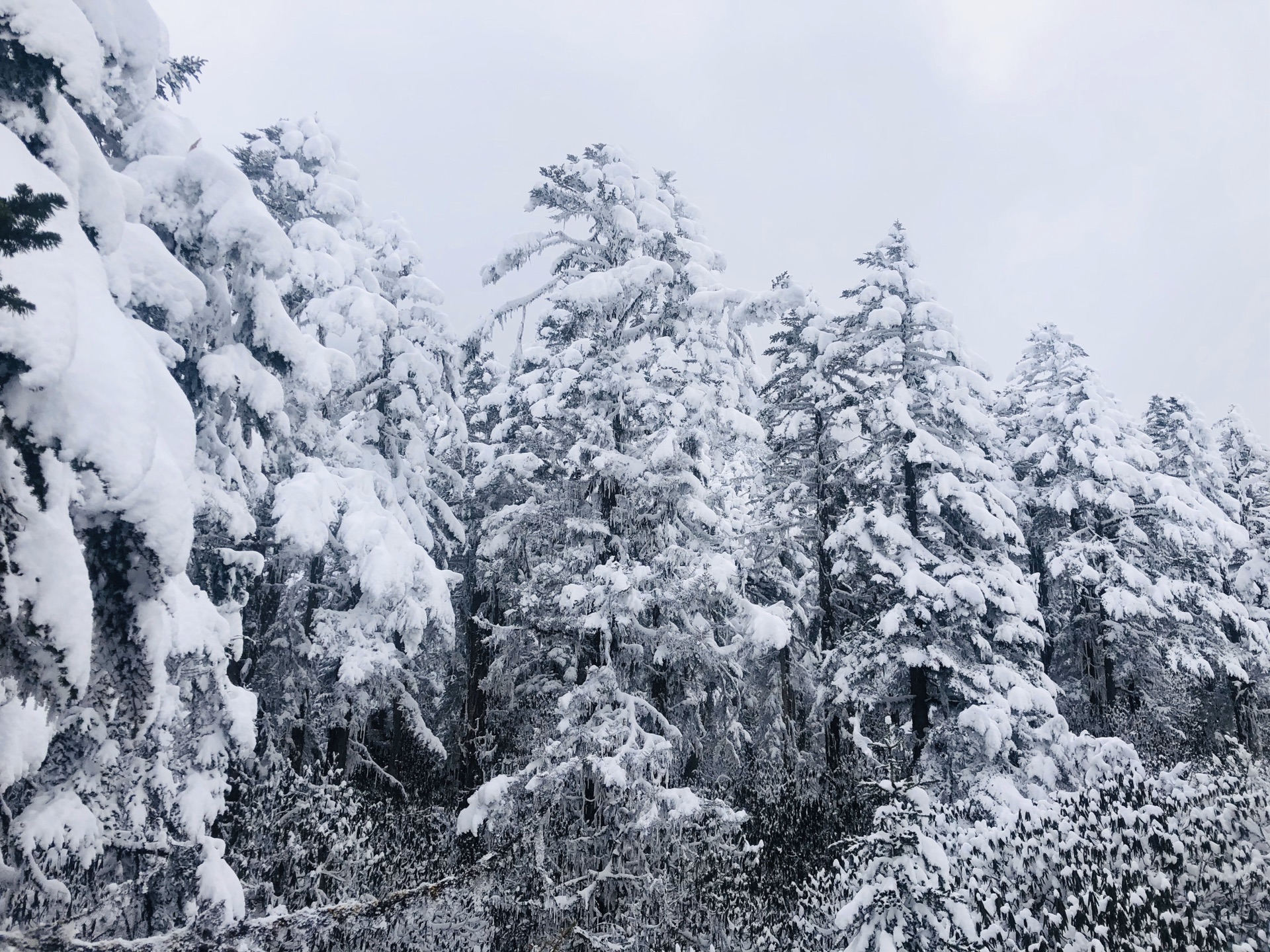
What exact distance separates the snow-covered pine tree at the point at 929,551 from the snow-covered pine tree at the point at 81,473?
1091cm

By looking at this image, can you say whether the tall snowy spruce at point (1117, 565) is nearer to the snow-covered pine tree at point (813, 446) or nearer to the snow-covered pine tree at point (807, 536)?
the snow-covered pine tree at point (807, 536)

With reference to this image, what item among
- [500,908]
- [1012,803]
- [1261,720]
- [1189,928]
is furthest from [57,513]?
[1261,720]

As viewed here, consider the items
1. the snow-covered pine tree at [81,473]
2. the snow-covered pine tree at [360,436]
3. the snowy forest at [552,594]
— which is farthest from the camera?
the snow-covered pine tree at [360,436]

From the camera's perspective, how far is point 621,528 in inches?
446

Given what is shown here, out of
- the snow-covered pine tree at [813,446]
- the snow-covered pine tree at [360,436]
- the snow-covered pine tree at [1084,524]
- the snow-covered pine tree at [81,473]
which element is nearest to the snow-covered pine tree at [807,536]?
the snow-covered pine tree at [813,446]

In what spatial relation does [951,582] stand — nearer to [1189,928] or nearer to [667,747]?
[667,747]

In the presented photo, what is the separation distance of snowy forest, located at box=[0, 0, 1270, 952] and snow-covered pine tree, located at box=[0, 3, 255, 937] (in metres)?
0.02

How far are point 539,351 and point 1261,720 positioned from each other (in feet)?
79.0

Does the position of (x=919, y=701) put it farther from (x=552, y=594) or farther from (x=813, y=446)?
(x=552, y=594)

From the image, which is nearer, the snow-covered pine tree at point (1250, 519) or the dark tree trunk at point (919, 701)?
the dark tree trunk at point (919, 701)

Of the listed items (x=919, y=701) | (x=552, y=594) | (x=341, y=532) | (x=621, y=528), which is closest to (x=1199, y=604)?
(x=919, y=701)

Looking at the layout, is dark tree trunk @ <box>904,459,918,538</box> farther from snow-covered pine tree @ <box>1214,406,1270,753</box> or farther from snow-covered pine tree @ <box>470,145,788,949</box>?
snow-covered pine tree @ <box>1214,406,1270,753</box>

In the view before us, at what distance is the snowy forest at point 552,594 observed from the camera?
12.9 feet

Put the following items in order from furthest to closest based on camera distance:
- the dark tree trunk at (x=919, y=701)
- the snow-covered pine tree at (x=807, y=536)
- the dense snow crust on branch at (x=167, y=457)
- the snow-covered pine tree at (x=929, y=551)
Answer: the snow-covered pine tree at (x=807, y=536)
the dark tree trunk at (x=919, y=701)
the snow-covered pine tree at (x=929, y=551)
the dense snow crust on branch at (x=167, y=457)
